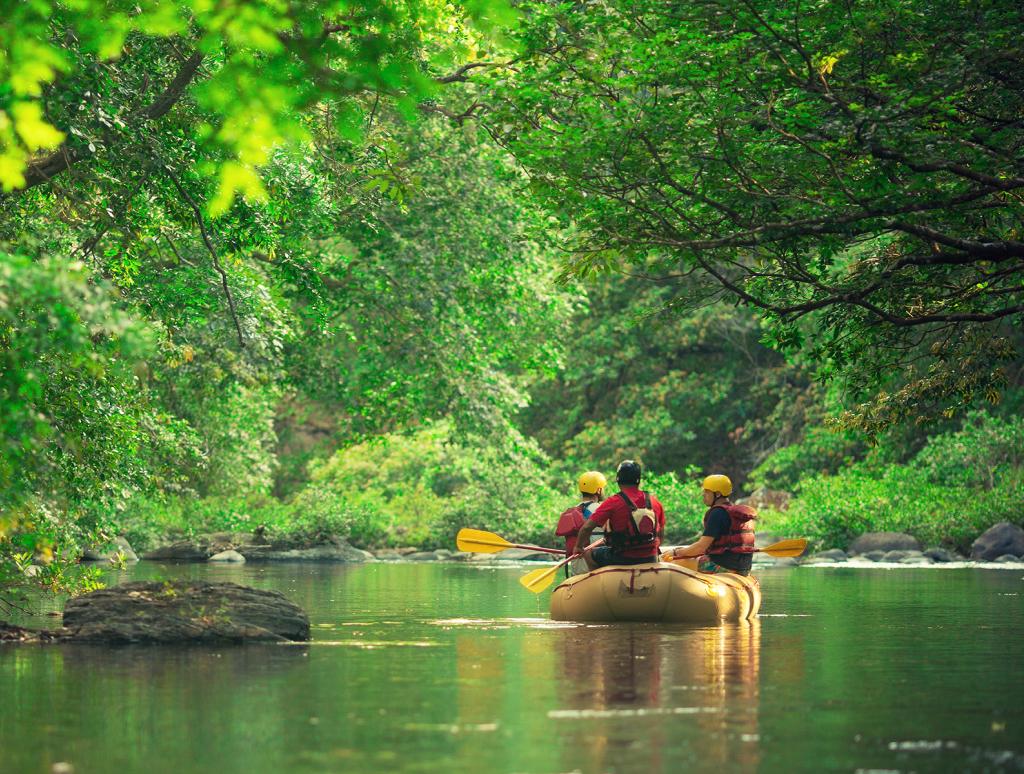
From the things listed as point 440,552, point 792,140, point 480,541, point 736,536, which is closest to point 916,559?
point 440,552

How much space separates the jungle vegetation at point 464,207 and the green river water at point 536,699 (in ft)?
5.92

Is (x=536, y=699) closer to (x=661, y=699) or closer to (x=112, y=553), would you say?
(x=661, y=699)

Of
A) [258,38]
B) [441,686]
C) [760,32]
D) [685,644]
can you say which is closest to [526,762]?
[441,686]

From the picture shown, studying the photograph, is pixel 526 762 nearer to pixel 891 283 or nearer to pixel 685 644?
pixel 685 644

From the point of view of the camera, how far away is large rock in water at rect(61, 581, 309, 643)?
14.2 m

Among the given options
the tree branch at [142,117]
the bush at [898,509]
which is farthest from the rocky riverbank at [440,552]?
the tree branch at [142,117]

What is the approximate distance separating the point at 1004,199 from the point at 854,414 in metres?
4.38

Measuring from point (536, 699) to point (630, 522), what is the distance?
7436 millimetres

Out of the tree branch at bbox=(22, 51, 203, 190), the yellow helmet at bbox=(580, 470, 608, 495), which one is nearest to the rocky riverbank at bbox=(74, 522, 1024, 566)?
the yellow helmet at bbox=(580, 470, 608, 495)

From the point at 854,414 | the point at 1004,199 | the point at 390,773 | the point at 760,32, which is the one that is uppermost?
the point at 760,32

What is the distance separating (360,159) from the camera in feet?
83.1

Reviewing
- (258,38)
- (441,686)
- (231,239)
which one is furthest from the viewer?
(231,239)

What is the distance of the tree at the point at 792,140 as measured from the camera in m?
14.7

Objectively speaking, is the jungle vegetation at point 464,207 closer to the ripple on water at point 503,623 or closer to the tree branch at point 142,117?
the tree branch at point 142,117
